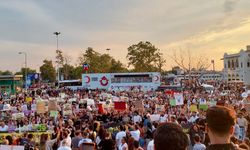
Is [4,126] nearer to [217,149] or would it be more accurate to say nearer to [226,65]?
[217,149]

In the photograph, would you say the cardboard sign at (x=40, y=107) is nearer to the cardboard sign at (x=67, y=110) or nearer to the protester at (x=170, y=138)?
the cardboard sign at (x=67, y=110)

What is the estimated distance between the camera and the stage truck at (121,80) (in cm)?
6219

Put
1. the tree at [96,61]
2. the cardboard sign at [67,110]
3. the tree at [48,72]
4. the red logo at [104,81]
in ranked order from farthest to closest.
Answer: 1. the tree at [48,72]
2. the tree at [96,61]
3. the red logo at [104,81]
4. the cardboard sign at [67,110]

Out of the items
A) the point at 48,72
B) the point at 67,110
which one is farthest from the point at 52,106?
the point at 48,72

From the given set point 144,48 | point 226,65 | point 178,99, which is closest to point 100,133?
point 178,99

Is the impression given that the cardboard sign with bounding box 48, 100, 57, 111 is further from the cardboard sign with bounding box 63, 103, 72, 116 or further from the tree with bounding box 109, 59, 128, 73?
the tree with bounding box 109, 59, 128, 73

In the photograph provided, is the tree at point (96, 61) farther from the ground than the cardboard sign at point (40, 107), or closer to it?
farther from the ground

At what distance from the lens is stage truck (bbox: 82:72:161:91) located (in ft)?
204

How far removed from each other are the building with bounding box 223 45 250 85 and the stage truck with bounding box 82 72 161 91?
65118 mm

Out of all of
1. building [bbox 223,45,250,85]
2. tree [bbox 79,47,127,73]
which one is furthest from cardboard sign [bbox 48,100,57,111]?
building [bbox 223,45,250,85]

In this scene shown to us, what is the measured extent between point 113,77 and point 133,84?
11.6ft

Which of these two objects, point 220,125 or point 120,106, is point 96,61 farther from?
point 220,125

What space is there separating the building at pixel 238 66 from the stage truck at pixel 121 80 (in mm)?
65118

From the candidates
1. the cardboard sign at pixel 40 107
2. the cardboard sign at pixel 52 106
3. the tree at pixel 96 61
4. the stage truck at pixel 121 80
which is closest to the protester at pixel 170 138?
the cardboard sign at pixel 52 106
